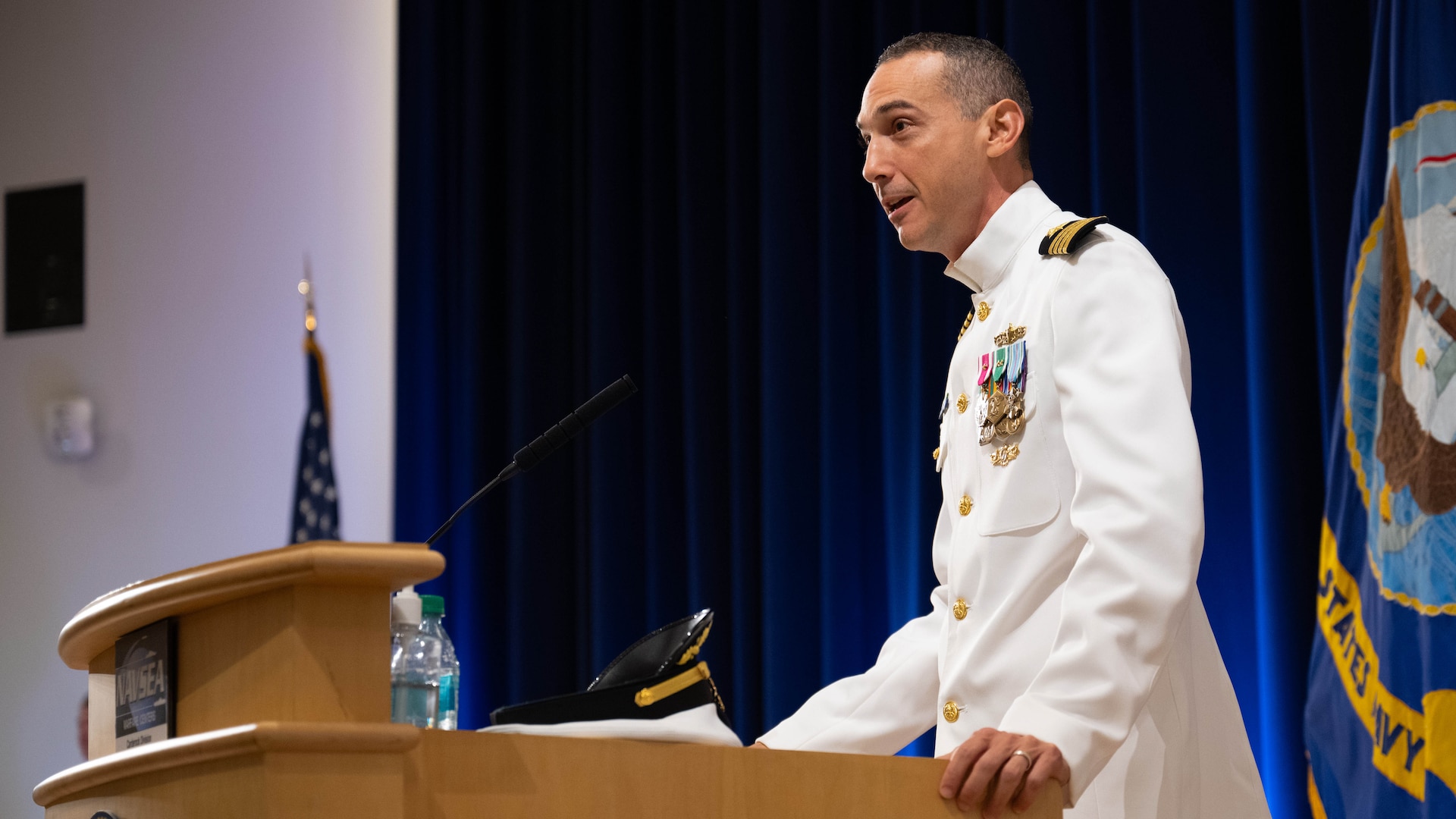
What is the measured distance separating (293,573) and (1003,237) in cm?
106

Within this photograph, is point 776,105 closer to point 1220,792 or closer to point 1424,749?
point 1424,749

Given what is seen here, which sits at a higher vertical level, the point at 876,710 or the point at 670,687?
the point at 670,687

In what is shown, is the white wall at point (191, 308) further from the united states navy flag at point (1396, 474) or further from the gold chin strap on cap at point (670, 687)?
the gold chin strap on cap at point (670, 687)

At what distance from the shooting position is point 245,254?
4.12 m

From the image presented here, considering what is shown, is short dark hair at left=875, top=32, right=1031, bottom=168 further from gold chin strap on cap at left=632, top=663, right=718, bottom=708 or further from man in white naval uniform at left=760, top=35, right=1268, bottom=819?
gold chin strap on cap at left=632, top=663, right=718, bottom=708

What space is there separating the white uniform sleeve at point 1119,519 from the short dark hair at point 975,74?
0.41 metres

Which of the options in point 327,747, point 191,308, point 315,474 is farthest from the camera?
point 191,308

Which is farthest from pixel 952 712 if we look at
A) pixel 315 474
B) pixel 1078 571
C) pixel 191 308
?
pixel 191 308

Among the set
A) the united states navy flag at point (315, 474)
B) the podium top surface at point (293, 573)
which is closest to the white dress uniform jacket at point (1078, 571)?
the podium top surface at point (293, 573)

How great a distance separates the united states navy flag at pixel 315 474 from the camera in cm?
372

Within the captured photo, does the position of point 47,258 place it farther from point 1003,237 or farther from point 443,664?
point 1003,237

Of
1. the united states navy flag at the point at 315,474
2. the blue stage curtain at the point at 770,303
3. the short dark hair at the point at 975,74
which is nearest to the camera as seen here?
the short dark hair at the point at 975,74

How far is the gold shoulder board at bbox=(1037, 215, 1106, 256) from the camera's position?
59.5 inches

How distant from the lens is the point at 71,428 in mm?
4164
